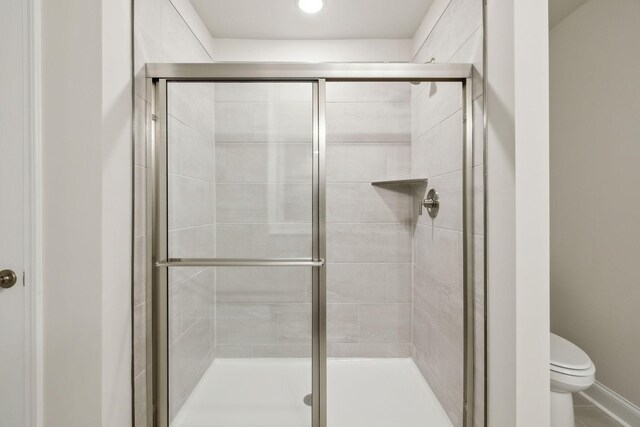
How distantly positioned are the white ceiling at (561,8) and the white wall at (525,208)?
1439 mm

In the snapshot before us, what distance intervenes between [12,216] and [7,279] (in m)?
0.19

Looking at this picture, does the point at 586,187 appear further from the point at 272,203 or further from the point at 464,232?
the point at 272,203

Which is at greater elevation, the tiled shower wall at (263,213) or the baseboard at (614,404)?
the tiled shower wall at (263,213)

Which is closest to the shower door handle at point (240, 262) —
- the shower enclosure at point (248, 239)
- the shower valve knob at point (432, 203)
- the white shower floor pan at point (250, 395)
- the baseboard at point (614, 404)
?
the shower enclosure at point (248, 239)

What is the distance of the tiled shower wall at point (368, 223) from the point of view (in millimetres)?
2129

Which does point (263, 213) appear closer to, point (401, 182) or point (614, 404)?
point (401, 182)

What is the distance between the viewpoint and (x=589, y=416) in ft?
5.81

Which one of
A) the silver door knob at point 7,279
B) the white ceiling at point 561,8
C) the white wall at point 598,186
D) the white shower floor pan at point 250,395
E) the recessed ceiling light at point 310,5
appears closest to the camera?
the silver door knob at point 7,279

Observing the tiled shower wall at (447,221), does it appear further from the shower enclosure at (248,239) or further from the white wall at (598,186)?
the white wall at (598,186)

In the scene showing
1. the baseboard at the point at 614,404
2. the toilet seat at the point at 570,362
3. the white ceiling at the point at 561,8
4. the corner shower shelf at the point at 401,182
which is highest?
the white ceiling at the point at 561,8

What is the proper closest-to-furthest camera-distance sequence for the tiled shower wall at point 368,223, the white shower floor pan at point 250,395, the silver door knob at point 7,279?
the silver door knob at point 7,279 → the white shower floor pan at point 250,395 → the tiled shower wall at point 368,223

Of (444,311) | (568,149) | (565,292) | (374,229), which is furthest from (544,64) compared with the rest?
(565,292)

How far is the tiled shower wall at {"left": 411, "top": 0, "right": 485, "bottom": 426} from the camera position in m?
1.23

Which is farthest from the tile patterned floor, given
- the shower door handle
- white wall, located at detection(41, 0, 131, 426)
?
white wall, located at detection(41, 0, 131, 426)
